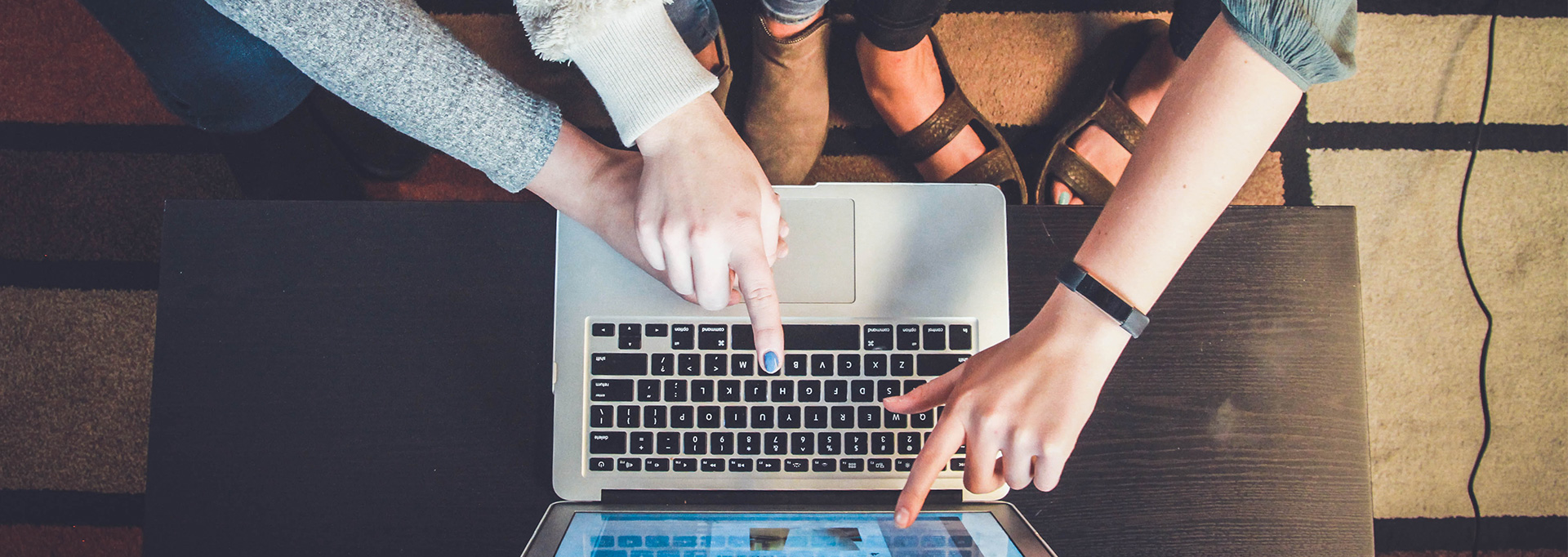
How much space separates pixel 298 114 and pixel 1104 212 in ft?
3.22

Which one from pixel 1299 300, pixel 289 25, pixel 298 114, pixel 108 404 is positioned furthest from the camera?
pixel 108 404

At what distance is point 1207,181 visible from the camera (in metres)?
0.51

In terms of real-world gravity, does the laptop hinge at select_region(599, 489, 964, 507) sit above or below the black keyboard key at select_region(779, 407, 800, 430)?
below

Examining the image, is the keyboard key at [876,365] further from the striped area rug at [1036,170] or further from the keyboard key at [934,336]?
the striped area rug at [1036,170]

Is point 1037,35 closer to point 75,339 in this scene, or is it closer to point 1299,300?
point 1299,300

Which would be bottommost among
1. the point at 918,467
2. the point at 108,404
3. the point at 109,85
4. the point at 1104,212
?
the point at 108,404

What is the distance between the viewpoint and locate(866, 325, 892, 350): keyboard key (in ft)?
1.91

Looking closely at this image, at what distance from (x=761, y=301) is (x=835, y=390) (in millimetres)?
124

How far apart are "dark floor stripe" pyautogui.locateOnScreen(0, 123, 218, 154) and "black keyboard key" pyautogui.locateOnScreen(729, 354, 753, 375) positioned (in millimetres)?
1023

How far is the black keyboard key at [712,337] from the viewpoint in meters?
0.58

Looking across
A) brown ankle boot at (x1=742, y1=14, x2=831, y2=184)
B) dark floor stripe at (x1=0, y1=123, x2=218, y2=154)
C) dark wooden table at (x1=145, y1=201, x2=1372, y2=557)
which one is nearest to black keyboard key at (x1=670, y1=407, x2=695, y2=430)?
dark wooden table at (x1=145, y1=201, x2=1372, y2=557)

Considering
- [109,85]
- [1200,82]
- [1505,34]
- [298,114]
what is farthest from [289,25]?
[1505,34]

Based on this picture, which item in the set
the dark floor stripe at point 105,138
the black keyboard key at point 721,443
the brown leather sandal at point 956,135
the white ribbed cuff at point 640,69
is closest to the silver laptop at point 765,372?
the black keyboard key at point 721,443

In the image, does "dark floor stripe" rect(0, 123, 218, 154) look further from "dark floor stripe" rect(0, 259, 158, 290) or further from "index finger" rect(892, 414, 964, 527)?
"index finger" rect(892, 414, 964, 527)
